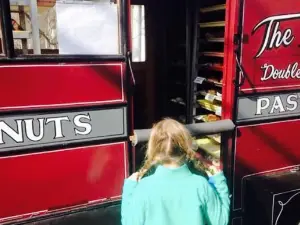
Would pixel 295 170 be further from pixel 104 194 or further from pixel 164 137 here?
pixel 164 137

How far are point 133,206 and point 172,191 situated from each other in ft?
0.64

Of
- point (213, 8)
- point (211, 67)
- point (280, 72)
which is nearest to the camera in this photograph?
point (280, 72)

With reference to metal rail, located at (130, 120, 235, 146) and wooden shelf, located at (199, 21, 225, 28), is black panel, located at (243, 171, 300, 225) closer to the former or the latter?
metal rail, located at (130, 120, 235, 146)

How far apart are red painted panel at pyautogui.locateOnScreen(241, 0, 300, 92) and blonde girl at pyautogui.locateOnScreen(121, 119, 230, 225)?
52.3 inches

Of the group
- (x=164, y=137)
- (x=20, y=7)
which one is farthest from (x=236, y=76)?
(x=20, y=7)

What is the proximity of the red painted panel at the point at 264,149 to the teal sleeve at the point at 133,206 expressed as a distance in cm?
136

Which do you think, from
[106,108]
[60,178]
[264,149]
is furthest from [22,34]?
[264,149]

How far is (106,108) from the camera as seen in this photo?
7.70 feet

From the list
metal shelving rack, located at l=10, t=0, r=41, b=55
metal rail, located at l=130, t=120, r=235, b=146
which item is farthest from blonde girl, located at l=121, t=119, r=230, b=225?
metal shelving rack, located at l=10, t=0, r=41, b=55

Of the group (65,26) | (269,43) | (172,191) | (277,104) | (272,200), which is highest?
(65,26)

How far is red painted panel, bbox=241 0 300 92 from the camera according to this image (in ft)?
8.81

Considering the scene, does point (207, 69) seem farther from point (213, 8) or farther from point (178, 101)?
point (213, 8)

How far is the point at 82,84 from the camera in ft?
7.39

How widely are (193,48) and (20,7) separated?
1814 mm
